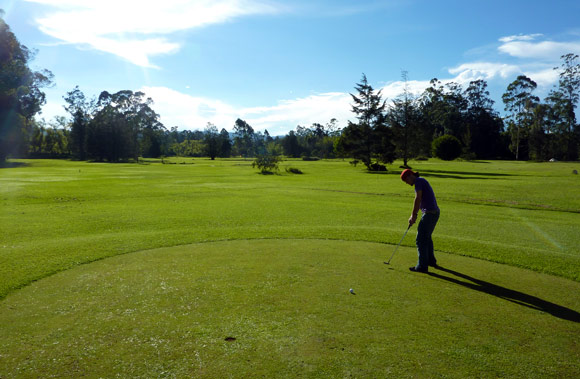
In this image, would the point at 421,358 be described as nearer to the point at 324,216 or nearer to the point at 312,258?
the point at 312,258

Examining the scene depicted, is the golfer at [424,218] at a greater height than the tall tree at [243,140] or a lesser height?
lesser

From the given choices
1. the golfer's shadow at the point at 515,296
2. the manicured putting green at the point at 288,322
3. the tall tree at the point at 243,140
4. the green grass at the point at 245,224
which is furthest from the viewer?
the tall tree at the point at 243,140

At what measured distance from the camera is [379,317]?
18.7ft

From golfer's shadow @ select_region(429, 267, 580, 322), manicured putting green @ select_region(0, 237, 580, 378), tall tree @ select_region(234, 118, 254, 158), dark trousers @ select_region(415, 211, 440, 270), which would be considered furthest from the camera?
tall tree @ select_region(234, 118, 254, 158)

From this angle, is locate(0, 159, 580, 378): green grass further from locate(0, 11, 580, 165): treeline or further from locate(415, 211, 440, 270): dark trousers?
locate(0, 11, 580, 165): treeline

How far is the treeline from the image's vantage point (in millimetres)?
67875

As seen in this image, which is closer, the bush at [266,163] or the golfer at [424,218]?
the golfer at [424,218]

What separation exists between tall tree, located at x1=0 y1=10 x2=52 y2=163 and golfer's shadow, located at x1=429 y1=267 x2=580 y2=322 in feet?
247

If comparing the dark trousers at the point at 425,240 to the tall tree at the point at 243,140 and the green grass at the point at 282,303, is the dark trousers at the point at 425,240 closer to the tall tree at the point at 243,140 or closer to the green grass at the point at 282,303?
the green grass at the point at 282,303

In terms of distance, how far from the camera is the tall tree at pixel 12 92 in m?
62.5

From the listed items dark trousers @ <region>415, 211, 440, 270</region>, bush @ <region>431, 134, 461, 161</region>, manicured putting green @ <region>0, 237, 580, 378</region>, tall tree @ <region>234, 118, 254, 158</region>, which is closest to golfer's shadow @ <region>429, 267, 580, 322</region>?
manicured putting green @ <region>0, 237, 580, 378</region>

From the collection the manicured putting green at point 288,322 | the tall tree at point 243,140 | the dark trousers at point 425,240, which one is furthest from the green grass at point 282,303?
the tall tree at point 243,140

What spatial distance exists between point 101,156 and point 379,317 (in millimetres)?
110554

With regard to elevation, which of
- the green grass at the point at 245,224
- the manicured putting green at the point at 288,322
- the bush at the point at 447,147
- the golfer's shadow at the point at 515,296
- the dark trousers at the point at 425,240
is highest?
the bush at the point at 447,147
